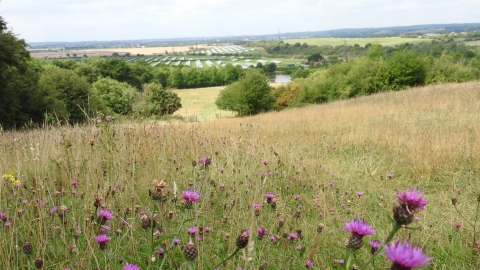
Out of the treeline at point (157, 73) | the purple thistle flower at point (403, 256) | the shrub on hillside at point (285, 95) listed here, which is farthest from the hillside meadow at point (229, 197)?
the treeline at point (157, 73)

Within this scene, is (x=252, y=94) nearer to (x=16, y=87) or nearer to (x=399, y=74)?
(x=399, y=74)

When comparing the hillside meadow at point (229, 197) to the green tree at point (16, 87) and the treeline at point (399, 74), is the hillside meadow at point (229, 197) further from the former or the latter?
the treeline at point (399, 74)

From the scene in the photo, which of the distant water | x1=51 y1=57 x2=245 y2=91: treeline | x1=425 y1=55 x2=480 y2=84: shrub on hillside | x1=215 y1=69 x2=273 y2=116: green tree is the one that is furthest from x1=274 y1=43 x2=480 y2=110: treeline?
x1=51 y1=57 x2=245 y2=91: treeline

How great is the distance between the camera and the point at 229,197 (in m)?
3.26

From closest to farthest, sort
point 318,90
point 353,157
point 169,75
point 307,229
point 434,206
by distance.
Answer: point 307,229
point 434,206
point 353,157
point 318,90
point 169,75

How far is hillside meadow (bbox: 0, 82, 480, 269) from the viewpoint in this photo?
1.91 metres

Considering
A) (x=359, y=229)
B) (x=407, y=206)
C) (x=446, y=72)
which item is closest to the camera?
(x=407, y=206)

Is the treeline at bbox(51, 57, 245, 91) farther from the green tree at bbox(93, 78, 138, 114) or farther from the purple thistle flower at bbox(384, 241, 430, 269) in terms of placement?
the purple thistle flower at bbox(384, 241, 430, 269)

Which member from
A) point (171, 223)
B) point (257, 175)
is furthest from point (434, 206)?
point (171, 223)

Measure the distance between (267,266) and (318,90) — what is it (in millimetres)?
42070

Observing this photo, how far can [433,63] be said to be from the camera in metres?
32.0

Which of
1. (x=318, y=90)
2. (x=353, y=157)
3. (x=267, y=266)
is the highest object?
(x=267, y=266)

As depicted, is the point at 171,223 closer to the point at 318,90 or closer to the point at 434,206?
the point at 434,206

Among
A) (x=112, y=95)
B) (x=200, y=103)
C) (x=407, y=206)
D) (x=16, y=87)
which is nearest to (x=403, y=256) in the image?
(x=407, y=206)
